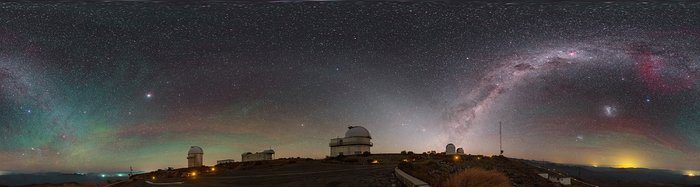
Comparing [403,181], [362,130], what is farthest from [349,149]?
[403,181]

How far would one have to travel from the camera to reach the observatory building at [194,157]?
206 feet

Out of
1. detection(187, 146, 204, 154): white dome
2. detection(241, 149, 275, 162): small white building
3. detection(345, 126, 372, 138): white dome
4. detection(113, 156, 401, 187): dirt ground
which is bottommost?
detection(241, 149, 275, 162): small white building

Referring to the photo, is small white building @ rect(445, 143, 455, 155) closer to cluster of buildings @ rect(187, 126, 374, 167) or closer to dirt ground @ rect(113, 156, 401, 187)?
cluster of buildings @ rect(187, 126, 374, 167)

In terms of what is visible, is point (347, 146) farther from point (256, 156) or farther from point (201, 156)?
point (201, 156)

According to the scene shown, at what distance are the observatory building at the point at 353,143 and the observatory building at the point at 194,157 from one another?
19.8 metres

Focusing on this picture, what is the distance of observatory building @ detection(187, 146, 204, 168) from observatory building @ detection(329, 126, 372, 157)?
1980 cm

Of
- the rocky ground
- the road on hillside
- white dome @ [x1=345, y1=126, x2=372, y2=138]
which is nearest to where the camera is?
the road on hillside

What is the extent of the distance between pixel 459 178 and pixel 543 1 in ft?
32.6

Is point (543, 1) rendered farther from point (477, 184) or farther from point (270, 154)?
point (270, 154)

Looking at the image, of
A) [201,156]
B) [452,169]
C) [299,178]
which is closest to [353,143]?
[201,156]

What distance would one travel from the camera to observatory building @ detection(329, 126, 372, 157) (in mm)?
58438

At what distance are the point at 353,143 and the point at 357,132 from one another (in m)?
1.83

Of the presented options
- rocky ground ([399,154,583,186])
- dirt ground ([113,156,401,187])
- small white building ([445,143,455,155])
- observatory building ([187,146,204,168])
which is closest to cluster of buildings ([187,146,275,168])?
observatory building ([187,146,204,168])

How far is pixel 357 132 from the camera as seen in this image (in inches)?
2344
